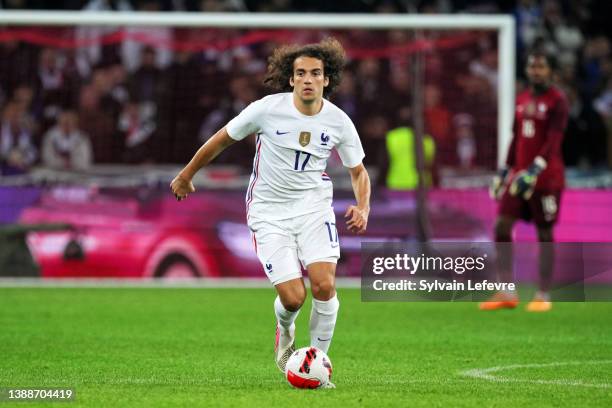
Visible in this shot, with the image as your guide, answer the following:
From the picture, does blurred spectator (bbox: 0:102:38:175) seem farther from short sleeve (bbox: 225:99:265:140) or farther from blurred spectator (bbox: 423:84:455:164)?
short sleeve (bbox: 225:99:265:140)

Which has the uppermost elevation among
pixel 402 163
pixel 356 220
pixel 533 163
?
pixel 356 220

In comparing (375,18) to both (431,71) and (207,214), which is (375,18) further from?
(207,214)

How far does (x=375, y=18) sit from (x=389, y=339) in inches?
287

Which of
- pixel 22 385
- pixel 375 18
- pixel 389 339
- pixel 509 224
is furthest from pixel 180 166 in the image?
pixel 22 385

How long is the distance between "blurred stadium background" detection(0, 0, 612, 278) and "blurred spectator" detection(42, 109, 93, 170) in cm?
2

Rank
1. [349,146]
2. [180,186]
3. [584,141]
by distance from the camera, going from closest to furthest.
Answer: [180,186], [349,146], [584,141]

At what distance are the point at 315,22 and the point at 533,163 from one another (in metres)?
4.91

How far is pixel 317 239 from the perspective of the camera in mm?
8406

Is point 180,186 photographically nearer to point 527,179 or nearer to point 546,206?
point 527,179

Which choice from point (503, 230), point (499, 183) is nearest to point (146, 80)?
point (499, 183)

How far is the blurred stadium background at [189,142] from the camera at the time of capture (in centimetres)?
1714

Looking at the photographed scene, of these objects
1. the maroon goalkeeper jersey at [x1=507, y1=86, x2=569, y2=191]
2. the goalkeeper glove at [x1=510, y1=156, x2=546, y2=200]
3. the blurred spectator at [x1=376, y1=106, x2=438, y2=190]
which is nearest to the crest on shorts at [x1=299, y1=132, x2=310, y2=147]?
the goalkeeper glove at [x1=510, y1=156, x2=546, y2=200]

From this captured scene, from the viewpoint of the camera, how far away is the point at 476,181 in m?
18.1

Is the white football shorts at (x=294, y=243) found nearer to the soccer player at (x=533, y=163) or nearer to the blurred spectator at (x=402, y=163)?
the soccer player at (x=533, y=163)
